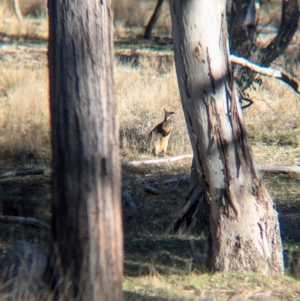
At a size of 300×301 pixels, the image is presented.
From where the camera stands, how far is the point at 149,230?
776cm

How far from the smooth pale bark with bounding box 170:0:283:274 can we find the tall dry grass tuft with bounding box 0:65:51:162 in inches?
230

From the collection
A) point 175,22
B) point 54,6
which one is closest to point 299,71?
point 175,22

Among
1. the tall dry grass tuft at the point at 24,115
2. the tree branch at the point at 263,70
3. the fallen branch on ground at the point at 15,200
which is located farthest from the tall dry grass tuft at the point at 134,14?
the tree branch at the point at 263,70

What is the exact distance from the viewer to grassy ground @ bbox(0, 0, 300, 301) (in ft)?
16.9

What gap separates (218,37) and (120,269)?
200cm

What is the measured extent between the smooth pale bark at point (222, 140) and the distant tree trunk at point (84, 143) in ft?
3.79

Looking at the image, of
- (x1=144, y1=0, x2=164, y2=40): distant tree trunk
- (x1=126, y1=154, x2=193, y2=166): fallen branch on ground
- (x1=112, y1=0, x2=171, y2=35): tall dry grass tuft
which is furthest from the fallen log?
(x1=112, y1=0, x2=171, y2=35): tall dry grass tuft

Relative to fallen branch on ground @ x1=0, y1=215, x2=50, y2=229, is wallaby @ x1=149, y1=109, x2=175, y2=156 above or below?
above

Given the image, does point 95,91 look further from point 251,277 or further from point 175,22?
point 251,277

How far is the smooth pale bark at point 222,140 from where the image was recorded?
5184 millimetres

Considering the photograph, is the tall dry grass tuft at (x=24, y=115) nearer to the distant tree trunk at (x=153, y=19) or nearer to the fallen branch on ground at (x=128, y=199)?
the fallen branch on ground at (x=128, y=199)

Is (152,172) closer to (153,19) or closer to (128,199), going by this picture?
(128,199)

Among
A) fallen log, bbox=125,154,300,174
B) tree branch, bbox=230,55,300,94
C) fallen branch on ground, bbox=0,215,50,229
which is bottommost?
fallen branch on ground, bbox=0,215,50,229

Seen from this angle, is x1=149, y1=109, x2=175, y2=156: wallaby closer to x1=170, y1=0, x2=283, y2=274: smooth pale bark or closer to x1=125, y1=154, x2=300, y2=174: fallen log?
x1=125, y1=154, x2=300, y2=174: fallen log
